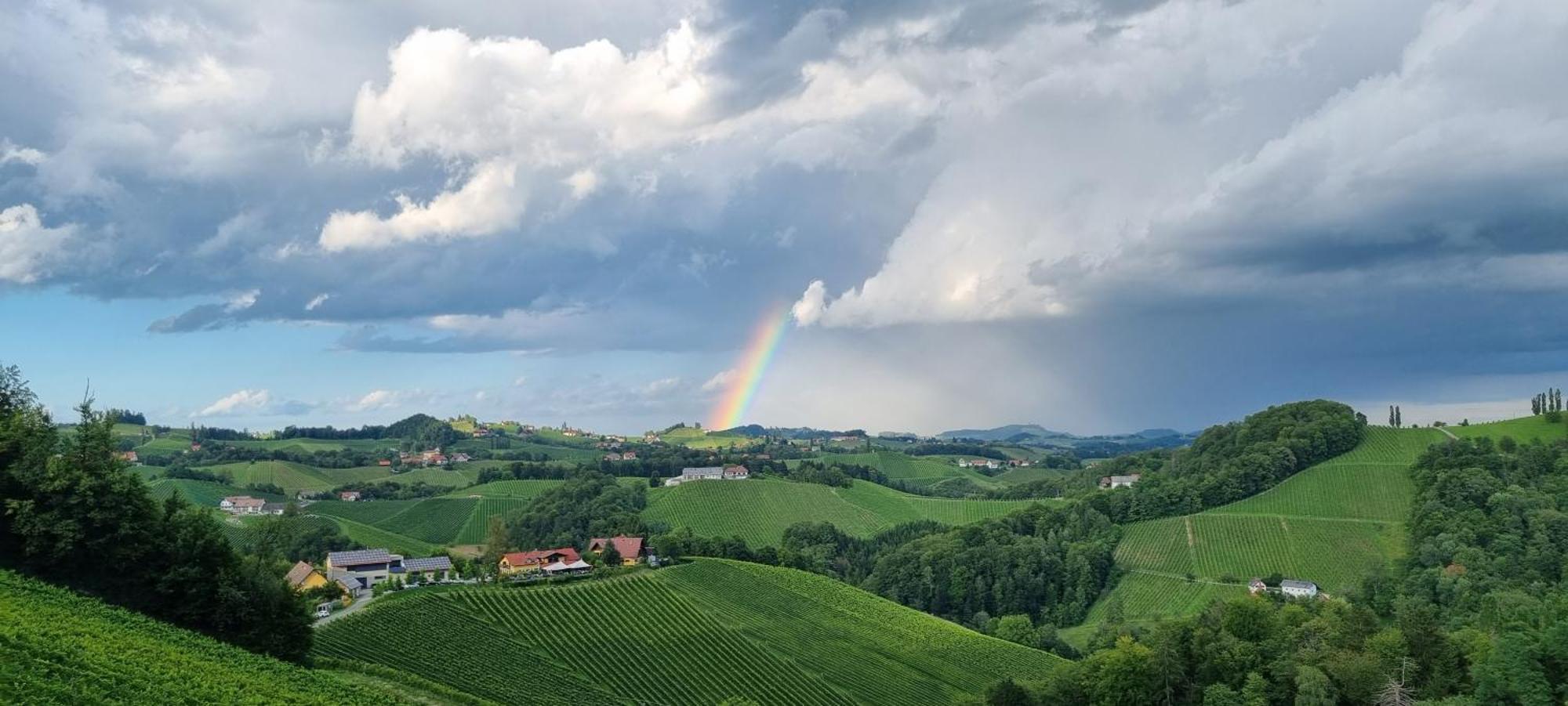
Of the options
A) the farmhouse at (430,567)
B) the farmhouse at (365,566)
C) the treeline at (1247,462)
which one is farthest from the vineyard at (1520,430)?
the farmhouse at (365,566)

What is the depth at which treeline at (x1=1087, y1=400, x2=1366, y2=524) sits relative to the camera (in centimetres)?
15938

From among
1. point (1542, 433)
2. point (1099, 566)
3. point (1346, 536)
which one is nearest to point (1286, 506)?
point (1346, 536)

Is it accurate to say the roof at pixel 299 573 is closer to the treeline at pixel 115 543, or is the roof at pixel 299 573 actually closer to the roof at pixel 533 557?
the roof at pixel 533 557

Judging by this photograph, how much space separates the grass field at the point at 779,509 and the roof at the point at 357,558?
199 feet

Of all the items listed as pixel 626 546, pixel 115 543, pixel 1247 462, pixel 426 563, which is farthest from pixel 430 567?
pixel 1247 462

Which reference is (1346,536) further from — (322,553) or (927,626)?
(322,553)

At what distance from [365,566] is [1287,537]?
121605mm

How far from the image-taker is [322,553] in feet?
374

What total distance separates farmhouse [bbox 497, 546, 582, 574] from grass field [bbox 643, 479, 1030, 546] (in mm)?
52818

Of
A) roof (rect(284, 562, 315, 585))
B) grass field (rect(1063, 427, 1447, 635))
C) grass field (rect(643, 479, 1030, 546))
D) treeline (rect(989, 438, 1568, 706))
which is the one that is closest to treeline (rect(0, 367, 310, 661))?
roof (rect(284, 562, 315, 585))

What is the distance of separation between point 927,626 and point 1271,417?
111340 millimetres

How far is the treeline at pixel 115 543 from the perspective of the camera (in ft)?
135

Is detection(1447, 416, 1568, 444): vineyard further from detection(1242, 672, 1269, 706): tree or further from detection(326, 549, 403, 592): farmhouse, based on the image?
detection(326, 549, 403, 592): farmhouse

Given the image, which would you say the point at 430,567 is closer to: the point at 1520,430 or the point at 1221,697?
the point at 1221,697
